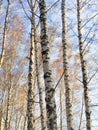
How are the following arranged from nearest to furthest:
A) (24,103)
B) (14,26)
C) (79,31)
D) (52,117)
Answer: (52,117)
(79,31)
(14,26)
(24,103)

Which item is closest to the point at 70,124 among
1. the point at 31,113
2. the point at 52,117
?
the point at 31,113

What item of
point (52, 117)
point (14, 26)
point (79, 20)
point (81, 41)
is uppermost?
point (14, 26)

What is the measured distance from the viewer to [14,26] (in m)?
21.0

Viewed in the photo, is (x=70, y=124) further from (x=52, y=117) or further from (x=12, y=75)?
(x=12, y=75)

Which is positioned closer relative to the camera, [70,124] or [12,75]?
[70,124]

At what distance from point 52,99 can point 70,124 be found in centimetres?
281

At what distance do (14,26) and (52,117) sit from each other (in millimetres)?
14723

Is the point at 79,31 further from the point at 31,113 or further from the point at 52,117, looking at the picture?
the point at 52,117

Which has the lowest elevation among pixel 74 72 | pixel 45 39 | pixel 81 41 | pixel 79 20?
pixel 45 39

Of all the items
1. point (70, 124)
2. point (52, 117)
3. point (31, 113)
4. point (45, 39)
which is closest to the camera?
point (52, 117)

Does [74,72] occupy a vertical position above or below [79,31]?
above

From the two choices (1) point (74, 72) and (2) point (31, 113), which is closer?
(2) point (31, 113)

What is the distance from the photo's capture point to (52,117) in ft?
22.8

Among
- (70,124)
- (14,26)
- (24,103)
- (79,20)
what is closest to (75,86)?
(24,103)
